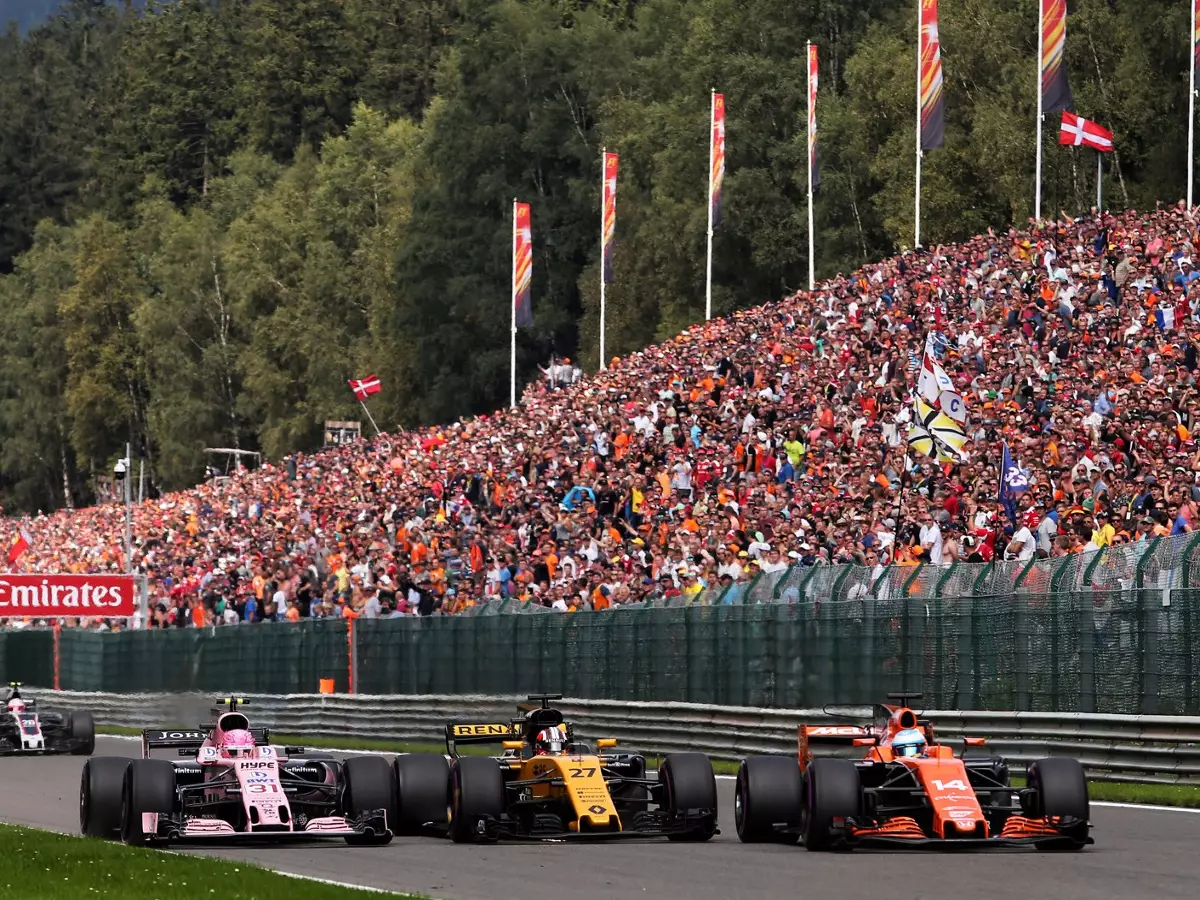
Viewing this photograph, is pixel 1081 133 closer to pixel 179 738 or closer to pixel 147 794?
pixel 179 738

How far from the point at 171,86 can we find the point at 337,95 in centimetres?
1360

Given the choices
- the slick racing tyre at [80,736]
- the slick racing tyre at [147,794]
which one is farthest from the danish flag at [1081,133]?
the slick racing tyre at [147,794]

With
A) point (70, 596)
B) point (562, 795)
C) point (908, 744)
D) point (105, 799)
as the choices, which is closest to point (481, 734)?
point (562, 795)

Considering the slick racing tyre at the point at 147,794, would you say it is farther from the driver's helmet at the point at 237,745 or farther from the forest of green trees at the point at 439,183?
the forest of green trees at the point at 439,183

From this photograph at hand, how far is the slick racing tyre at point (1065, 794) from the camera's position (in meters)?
16.2

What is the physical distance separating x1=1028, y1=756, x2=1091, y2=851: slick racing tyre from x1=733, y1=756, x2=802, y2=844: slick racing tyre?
1.62 meters

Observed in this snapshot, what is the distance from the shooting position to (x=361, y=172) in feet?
361

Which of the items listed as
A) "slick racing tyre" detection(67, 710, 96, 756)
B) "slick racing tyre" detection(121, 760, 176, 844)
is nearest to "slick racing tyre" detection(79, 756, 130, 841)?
"slick racing tyre" detection(121, 760, 176, 844)

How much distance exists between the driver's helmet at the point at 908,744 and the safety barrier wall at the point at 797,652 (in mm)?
4877

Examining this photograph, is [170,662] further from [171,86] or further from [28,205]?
[28,205]

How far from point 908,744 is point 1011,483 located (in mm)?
11813

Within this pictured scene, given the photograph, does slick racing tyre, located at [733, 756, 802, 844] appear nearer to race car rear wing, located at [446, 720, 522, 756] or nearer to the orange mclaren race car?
the orange mclaren race car

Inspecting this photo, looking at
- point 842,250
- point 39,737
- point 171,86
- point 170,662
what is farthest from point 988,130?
point 171,86

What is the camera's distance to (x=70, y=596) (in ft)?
177
